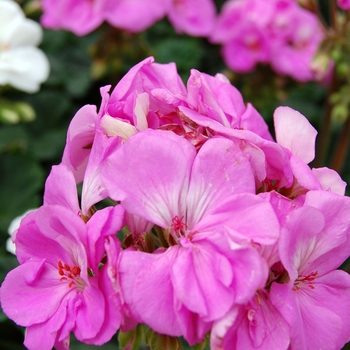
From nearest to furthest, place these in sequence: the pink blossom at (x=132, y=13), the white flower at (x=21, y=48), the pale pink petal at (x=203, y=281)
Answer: the pale pink petal at (x=203, y=281)
the white flower at (x=21, y=48)
the pink blossom at (x=132, y=13)

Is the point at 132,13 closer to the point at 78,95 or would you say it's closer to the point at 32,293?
the point at 78,95

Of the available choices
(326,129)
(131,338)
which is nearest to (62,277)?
(131,338)

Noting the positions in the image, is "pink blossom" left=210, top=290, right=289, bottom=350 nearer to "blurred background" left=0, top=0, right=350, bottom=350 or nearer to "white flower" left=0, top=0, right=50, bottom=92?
"blurred background" left=0, top=0, right=350, bottom=350

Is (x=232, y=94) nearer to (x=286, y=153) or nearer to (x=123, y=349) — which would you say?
(x=286, y=153)

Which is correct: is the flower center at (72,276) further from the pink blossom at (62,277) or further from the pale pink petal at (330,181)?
the pale pink petal at (330,181)

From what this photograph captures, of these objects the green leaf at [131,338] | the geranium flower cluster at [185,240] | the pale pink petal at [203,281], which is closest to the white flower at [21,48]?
the geranium flower cluster at [185,240]

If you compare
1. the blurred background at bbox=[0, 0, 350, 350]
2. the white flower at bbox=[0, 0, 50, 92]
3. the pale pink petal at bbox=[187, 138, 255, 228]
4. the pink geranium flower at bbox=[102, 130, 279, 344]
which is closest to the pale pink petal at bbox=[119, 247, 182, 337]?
the pink geranium flower at bbox=[102, 130, 279, 344]

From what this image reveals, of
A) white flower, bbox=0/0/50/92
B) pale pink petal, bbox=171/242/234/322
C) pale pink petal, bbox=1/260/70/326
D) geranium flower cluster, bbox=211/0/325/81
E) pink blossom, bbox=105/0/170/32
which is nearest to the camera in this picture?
pale pink petal, bbox=171/242/234/322
